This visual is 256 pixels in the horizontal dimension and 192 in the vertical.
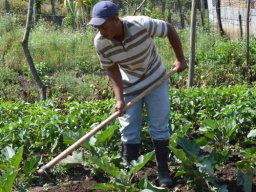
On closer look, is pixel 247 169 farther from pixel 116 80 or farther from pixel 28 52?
pixel 28 52

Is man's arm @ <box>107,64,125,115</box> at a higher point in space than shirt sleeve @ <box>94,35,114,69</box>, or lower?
lower

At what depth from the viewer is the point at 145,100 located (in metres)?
4.30

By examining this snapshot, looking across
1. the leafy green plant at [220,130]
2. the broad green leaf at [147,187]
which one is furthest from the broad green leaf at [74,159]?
the leafy green plant at [220,130]

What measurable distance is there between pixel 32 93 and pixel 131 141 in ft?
13.3

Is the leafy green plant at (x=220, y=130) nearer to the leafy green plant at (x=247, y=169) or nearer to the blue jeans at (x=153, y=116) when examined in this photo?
the leafy green plant at (x=247, y=169)

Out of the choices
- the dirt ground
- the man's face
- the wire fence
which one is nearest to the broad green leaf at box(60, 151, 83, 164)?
the dirt ground

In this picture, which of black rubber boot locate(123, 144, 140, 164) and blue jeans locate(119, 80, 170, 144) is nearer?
blue jeans locate(119, 80, 170, 144)

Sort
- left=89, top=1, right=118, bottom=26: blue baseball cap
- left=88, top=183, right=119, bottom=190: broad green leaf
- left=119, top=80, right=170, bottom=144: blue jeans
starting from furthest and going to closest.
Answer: left=119, top=80, right=170, bottom=144: blue jeans
left=88, top=183, right=119, bottom=190: broad green leaf
left=89, top=1, right=118, bottom=26: blue baseball cap

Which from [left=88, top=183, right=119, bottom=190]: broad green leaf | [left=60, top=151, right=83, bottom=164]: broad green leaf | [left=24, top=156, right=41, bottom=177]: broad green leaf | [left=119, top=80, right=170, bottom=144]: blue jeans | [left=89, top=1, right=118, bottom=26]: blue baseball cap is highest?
[left=89, top=1, right=118, bottom=26]: blue baseball cap

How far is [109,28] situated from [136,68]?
529 millimetres

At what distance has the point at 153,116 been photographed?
4254 millimetres

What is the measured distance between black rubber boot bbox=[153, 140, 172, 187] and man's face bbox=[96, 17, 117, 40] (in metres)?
0.98

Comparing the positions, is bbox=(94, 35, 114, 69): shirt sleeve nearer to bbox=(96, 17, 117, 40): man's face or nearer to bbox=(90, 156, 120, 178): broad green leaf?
bbox=(96, 17, 117, 40): man's face

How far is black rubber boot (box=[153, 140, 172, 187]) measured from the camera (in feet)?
14.1
